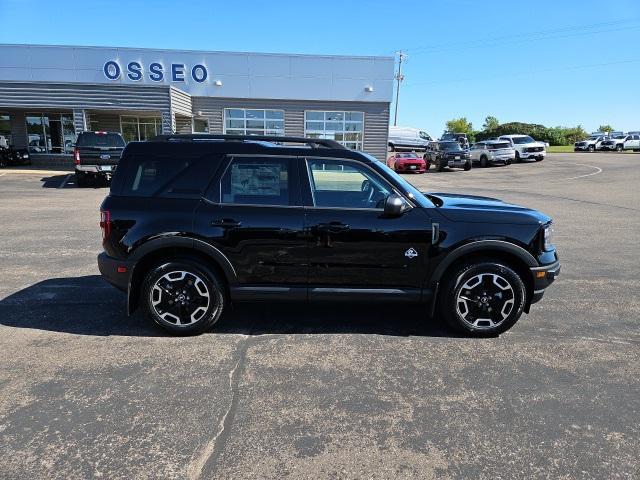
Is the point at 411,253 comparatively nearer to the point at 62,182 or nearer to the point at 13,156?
the point at 62,182

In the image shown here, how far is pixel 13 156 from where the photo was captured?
2495cm

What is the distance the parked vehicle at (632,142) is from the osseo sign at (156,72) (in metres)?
38.9

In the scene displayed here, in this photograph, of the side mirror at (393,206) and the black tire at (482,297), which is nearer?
the side mirror at (393,206)

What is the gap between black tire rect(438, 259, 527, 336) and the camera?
4.35m

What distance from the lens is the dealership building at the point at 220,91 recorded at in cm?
2530

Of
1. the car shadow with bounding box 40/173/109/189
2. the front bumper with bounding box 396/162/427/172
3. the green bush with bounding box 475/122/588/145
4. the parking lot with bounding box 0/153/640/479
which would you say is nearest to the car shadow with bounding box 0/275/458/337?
the parking lot with bounding box 0/153/640/479

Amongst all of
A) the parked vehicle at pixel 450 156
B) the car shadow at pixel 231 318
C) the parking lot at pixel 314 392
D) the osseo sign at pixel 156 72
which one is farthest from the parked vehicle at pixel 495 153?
the car shadow at pixel 231 318

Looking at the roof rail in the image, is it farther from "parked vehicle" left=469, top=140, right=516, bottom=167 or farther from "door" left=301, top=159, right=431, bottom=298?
"parked vehicle" left=469, top=140, right=516, bottom=167

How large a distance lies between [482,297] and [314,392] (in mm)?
1924

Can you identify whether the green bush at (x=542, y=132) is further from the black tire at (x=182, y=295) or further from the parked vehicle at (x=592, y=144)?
the black tire at (x=182, y=295)

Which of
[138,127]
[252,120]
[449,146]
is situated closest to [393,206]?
[252,120]

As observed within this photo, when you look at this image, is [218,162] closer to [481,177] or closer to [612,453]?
[612,453]

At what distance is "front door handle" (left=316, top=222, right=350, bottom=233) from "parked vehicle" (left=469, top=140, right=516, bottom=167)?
2964 cm

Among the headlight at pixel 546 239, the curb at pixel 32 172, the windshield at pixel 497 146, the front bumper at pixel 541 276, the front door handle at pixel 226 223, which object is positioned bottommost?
the curb at pixel 32 172
